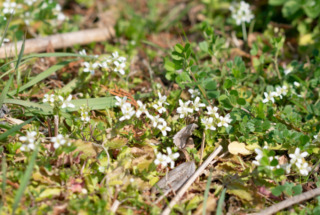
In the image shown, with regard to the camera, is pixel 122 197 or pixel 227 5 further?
pixel 227 5

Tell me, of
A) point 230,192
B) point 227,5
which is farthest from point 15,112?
point 227,5

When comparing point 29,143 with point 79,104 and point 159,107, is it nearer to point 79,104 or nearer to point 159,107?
point 79,104

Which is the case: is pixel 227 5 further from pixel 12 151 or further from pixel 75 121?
pixel 12 151

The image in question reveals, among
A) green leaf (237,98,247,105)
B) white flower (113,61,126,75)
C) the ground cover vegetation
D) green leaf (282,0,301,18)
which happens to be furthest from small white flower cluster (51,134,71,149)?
green leaf (282,0,301,18)

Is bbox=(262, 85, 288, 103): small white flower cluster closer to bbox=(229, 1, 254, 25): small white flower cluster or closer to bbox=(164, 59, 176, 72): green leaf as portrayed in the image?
bbox=(164, 59, 176, 72): green leaf

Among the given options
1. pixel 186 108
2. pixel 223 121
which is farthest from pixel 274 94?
pixel 186 108
